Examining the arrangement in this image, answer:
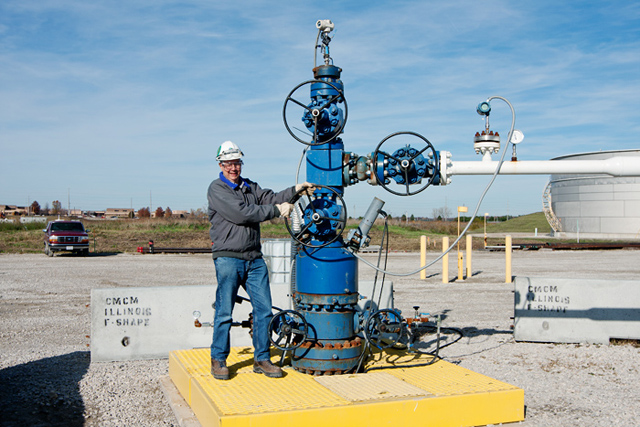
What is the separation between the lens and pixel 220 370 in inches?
211

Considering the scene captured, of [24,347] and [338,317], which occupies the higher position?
[338,317]

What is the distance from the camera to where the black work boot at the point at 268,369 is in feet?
17.6

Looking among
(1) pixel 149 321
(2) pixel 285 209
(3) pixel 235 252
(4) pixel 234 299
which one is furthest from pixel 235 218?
(1) pixel 149 321

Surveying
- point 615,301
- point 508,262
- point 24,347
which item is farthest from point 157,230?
point 615,301

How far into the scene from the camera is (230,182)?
552cm

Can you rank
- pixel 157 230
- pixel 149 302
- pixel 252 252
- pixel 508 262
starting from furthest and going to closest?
pixel 157 230
pixel 508 262
pixel 149 302
pixel 252 252

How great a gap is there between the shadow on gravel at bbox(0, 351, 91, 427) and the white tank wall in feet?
134

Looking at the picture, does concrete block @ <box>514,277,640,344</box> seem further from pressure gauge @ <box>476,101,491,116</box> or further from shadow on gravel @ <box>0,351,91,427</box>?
shadow on gravel @ <box>0,351,91,427</box>

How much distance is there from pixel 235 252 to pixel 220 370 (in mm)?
1076

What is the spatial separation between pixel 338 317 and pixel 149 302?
3.06 metres

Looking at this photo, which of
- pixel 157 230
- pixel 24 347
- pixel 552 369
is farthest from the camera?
pixel 157 230

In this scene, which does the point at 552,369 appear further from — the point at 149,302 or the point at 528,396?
the point at 149,302

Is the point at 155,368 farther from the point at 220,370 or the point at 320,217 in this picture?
the point at 320,217

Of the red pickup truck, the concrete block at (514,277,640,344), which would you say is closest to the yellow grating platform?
the concrete block at (514,277,640,344)
